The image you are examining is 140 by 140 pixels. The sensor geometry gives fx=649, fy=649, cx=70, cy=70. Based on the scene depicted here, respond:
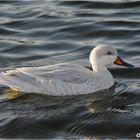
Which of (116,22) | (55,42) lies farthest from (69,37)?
(116,22)

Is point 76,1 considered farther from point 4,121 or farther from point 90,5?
point 4,121

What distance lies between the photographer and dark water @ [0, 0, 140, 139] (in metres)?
10.2

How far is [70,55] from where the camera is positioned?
14055 millimetres

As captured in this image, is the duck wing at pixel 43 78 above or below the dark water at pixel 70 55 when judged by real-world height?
above

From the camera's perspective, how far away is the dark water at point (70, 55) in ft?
33.3

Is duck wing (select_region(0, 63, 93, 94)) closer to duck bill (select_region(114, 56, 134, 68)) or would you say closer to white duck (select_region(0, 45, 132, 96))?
white duck (select_region(0, 45, 132, 96))

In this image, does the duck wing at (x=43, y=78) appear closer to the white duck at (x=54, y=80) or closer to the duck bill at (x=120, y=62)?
the white duck at (x=54, y=80)

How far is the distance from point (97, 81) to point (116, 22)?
4.86 meters

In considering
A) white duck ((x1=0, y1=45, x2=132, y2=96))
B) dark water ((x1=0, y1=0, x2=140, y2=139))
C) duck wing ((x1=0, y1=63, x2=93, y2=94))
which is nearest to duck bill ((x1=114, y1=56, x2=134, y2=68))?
dark water ((x1=0, y1=0, x2=140, y2=139))

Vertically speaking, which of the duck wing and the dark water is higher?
the duck wing

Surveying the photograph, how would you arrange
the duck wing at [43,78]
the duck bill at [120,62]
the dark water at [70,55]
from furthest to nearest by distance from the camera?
the duck bill at [120,62], the duck wing at [43,78], the dark water at [70,55]

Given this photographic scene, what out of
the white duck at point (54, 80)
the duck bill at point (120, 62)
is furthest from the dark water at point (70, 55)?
the duck bill at point (120, 62)

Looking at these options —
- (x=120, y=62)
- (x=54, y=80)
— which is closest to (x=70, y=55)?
(x=120, y=62)

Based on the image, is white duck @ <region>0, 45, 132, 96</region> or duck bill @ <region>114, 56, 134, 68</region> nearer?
white duck @ <region>0, 45, 132, 96</region>
